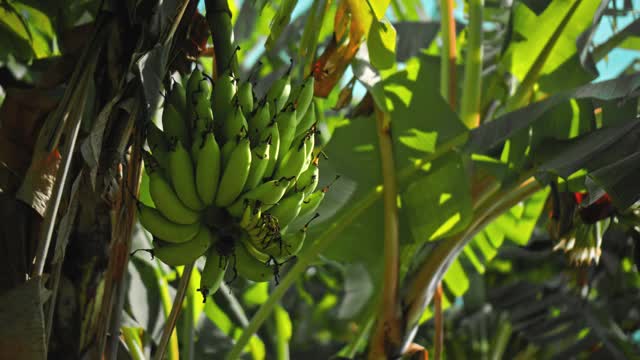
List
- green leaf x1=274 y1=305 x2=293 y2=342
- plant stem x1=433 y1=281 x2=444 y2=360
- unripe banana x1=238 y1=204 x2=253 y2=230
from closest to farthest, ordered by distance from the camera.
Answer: unripe banana x1=238 y1=204 x2=253 y2=230 < plant stem x1=433 y1=281 x2=444 y2=360 < green leaf x1=274 y1=305 x2=293 y2=342

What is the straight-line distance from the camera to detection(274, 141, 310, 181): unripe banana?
0.75 m

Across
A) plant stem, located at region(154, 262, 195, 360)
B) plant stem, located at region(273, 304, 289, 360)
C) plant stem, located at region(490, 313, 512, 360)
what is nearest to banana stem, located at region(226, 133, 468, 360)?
plant stem, located at region(273, 304, 289, 360)

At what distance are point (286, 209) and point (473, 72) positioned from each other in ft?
2.36

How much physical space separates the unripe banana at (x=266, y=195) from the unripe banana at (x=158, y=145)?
8cm

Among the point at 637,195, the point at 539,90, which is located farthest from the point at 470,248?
the point at 637,195

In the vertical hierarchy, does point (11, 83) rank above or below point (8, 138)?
above

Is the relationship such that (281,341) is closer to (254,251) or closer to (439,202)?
(439,202)

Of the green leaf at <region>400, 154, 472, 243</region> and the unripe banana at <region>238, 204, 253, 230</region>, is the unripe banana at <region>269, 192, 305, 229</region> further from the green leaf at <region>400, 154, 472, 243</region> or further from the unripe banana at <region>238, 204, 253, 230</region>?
the green leaf at <region>400, 154, 472, 243</region>

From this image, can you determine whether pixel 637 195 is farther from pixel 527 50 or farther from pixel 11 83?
pixel 11 83

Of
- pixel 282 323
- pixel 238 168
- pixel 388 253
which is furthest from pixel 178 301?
pixel 282 323

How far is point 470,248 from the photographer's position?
1526 millimetres

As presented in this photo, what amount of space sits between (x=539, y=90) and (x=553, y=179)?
290mm

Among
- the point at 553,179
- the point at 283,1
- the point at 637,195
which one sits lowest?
the point at 637,195

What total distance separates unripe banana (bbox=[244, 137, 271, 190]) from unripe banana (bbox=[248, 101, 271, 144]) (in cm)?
3
